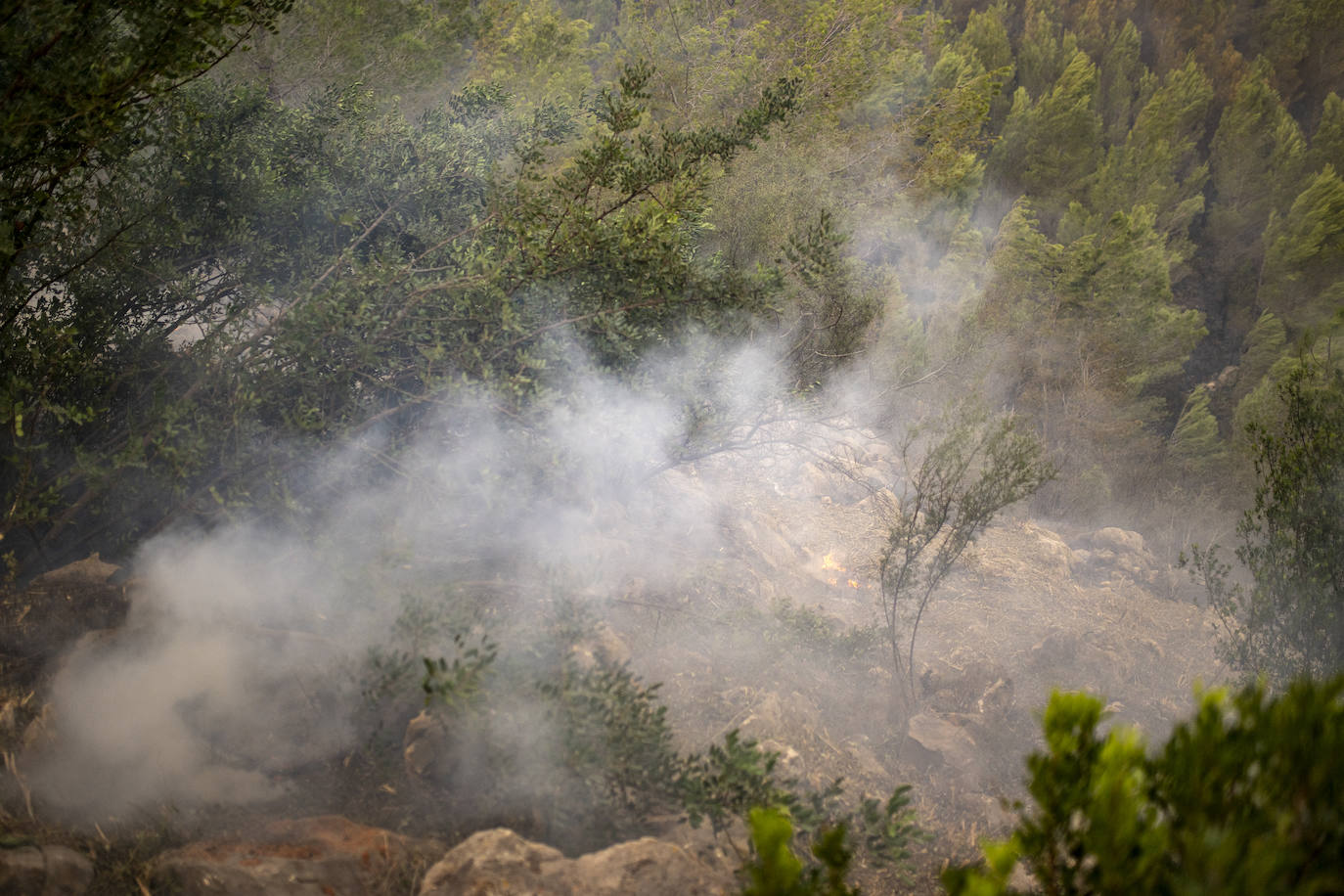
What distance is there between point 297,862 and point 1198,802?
3229 millimetres

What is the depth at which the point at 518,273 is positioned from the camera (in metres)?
5.10

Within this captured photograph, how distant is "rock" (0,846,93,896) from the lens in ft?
9.04

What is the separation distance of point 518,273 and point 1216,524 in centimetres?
1416

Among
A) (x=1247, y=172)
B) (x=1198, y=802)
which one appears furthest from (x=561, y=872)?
(x=1247, y=172)

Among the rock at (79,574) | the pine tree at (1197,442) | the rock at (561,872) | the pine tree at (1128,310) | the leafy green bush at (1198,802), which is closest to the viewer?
the leafy green bush at (1198,802)

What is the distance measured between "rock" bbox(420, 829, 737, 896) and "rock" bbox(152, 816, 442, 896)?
24 cm

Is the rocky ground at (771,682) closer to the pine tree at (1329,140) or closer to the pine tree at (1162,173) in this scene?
the pine tree at (1162,173)

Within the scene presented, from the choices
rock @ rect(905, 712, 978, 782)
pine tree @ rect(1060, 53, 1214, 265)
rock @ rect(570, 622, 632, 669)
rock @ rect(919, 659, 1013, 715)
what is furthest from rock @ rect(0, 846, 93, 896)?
pine tree @ rect(1060, 53, 1214, 265)

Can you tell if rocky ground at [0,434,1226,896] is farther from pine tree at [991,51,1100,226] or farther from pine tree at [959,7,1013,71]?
pine tree at [959,7,1013,71]

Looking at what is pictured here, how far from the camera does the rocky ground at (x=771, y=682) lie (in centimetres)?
313

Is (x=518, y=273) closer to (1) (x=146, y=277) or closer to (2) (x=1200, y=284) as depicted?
(1) (x=146, y=277)

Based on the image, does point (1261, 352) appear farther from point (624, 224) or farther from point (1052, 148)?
point (624, 224)

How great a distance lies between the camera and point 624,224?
5.12 m

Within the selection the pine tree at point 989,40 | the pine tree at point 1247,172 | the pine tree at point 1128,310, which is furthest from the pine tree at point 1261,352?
the pine tree at point 989,40
